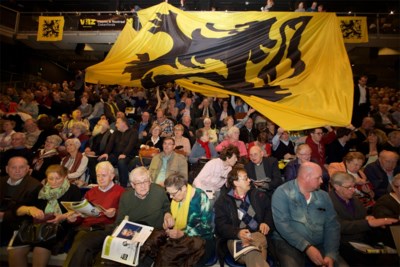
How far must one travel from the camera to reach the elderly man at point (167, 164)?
4.11m

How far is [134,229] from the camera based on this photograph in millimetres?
2459

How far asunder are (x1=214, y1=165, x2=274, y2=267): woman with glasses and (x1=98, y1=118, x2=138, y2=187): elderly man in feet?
8.80

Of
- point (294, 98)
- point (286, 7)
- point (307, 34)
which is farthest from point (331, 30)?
point (286, 7)

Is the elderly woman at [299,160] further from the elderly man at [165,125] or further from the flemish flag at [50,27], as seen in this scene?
the flemish flag at [50,27]

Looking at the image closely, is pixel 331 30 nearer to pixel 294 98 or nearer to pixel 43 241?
pixel 294 98

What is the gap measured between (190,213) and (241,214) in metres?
0.54

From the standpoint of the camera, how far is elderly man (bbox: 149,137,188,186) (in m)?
4.11

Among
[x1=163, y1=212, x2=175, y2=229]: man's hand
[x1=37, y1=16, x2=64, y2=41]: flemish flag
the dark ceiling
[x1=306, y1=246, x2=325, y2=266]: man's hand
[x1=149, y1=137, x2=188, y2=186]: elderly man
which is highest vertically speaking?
the dark ceiling

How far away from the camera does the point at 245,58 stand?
5.34 metres

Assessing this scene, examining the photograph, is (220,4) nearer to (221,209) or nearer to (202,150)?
(202,150)

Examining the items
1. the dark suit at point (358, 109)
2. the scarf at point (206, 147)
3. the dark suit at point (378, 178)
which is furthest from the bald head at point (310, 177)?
the dark suit at point (358, 109)

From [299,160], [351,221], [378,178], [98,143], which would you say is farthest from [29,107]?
[378,178]

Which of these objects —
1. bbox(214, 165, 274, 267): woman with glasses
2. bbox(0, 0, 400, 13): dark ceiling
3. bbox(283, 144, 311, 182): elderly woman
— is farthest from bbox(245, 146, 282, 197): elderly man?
bbox(0, 0, 400, 13): dark ceiling

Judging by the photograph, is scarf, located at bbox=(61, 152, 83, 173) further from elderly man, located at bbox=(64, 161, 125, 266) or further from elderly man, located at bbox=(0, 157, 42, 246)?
elderly man, located at bbox=(64, 161, 125, 266)
